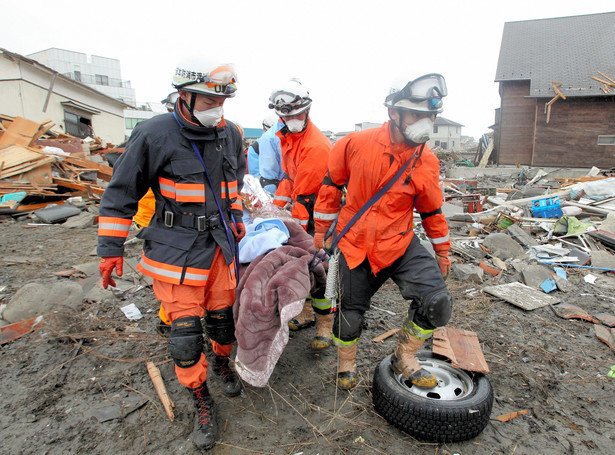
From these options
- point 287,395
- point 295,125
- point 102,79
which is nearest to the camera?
point 287,395

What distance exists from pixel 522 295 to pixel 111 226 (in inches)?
171

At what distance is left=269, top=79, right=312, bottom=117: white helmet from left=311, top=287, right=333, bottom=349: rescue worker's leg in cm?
169

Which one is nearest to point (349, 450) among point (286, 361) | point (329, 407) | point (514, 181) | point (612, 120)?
point (329, 407)

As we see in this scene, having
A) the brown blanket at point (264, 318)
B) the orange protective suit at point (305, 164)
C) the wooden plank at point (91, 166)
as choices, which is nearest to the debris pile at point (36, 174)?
the wooden plank at point (91, 166)

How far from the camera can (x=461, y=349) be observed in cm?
278

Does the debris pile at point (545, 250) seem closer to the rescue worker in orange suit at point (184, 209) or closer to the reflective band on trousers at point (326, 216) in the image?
the reflective band on trousers at point (326, 216)

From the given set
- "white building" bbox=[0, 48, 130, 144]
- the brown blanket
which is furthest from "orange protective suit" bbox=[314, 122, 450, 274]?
"white building" bbox=[0, 48, 130, 144]

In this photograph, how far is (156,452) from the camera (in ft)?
7.06

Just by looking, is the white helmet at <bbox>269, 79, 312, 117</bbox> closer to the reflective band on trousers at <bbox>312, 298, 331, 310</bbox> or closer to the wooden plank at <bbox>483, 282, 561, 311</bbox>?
the reflective band on trousers at <bbox>312, 298, 331, 310</bbox>

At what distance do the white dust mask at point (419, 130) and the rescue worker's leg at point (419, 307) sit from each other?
73 cm

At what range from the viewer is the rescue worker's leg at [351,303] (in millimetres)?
2578

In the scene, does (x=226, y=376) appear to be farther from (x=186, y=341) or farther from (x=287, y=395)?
(x=186, y=341)

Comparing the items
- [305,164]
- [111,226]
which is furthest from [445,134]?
[111,226]

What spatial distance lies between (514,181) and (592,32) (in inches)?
417
